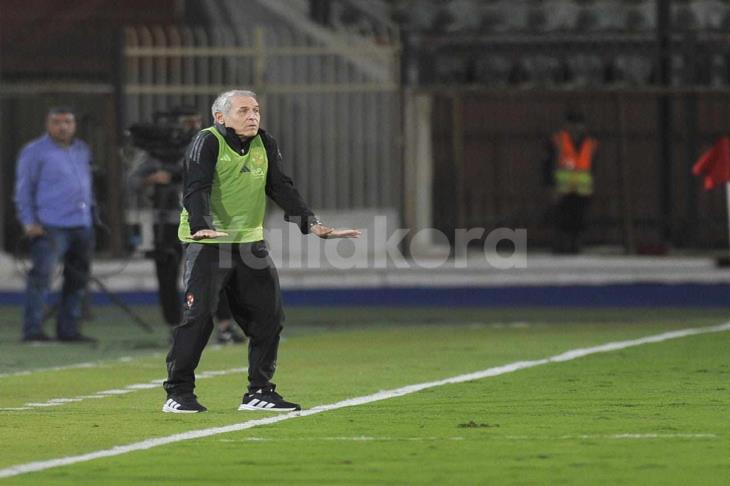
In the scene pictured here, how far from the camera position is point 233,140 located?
1189 cm

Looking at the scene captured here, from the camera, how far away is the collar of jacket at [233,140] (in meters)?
11.9

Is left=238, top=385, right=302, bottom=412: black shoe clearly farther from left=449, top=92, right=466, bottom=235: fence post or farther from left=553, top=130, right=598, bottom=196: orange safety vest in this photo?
left=553, top=130, right=598, bottom=196: orange safety vest

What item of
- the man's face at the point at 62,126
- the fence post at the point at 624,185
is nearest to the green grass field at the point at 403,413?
the man's face at the point at 62,126

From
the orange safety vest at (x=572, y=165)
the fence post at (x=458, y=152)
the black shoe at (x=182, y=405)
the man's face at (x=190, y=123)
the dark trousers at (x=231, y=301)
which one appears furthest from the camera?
the orange safety vest at (x=572, y=165)

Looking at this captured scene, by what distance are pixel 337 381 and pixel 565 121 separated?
11815mm

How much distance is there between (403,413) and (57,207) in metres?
6.90

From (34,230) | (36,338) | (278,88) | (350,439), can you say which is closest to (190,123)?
(34,230)

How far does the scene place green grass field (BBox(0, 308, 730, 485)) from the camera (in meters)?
9.56

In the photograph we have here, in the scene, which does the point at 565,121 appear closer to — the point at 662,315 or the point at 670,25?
the point at 670,25

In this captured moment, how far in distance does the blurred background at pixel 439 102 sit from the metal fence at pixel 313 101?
2 centimetres

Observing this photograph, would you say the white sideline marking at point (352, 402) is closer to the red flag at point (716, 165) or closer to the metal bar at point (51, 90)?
the red flag at point (716, 165)

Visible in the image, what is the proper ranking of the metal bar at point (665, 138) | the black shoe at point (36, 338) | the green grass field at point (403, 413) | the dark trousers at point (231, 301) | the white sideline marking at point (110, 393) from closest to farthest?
the green grass field at point (403, 413) → the dark trousers at point (231, 301) → the white sideline marking at point (110, 393) → the black shoe at point (36, 338) → the metal bar at point (665, 138)

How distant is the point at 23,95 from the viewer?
24078 millimetres

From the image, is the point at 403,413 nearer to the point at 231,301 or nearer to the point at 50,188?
the point at 231,301
